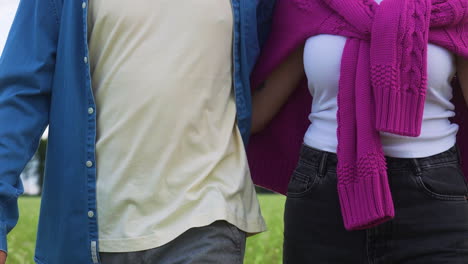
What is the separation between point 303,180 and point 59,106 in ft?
2.98

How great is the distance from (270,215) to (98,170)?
5969mm

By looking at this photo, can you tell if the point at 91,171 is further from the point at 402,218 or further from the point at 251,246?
the point at 251,246

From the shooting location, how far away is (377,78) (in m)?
2.66

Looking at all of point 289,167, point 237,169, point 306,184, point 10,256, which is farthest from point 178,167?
point 10,256

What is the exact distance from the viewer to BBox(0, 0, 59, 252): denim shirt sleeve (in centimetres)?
254

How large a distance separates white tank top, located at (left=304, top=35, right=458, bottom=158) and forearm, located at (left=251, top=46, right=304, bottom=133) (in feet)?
0.56

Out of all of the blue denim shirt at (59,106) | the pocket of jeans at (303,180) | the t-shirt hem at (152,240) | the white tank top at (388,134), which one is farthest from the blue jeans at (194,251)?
the white tank top at (388,134)

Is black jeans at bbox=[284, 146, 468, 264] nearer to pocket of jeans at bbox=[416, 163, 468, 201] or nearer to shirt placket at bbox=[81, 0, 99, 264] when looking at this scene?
pocket of jeans at bbox=[416, 163, 468, 201]

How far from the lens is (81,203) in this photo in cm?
266

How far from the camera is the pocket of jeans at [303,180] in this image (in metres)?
2.84

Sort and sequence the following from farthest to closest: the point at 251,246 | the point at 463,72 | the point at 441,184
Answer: the point at 251,246, the point at 463,72, the point at 441,184

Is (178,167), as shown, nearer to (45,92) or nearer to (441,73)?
(45,92)

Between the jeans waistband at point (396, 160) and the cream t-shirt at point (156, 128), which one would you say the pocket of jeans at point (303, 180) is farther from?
the cream t-shirt at point (156, 128)

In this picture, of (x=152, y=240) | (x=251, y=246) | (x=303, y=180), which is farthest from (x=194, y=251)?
(x=251, y=246)
